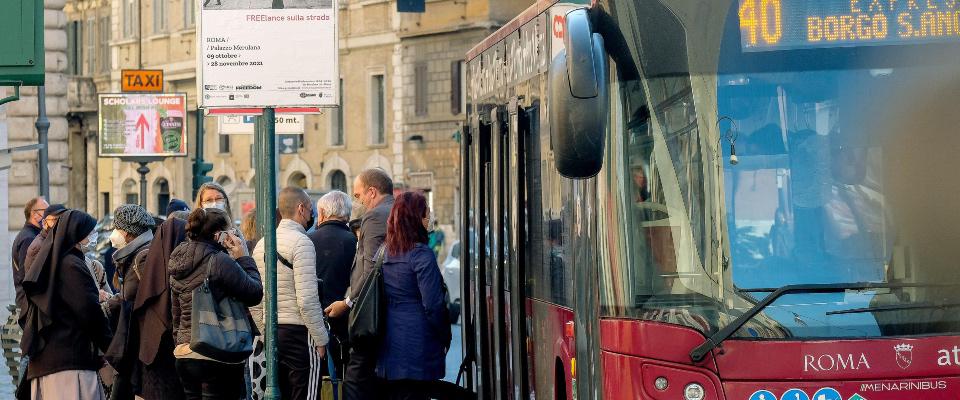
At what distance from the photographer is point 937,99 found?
23.9 feet

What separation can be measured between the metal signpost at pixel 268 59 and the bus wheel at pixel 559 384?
1427 mm

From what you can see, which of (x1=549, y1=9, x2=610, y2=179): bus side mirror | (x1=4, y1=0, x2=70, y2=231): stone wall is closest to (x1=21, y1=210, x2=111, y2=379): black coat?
(x1=549, y1=9, x2=610, y2=179): bus side mirror

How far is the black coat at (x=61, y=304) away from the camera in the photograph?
34.4 ft

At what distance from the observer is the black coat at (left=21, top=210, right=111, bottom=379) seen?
412 inches

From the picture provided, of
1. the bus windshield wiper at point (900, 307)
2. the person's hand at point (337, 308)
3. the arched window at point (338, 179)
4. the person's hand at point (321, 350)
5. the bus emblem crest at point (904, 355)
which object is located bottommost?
the person's hand at point (321, 350)

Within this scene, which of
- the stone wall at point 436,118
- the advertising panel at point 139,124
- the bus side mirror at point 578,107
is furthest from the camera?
the stone wall at point 436,118

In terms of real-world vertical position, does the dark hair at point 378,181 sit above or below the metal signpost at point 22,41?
below

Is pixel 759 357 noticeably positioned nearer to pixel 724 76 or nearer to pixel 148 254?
pixel 724 76

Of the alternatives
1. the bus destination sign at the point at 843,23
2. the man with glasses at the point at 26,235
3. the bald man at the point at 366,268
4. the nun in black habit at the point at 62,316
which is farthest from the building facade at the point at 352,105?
the bus destination sign at the point at 843,23

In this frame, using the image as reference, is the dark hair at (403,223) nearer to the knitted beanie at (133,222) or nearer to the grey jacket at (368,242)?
the grey jacket at (368,242)

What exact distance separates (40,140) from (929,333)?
2406 centimetres

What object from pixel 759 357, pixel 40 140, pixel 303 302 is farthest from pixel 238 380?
pixel 40 140

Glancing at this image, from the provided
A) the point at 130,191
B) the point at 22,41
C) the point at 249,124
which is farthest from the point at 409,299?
the point at 130,191

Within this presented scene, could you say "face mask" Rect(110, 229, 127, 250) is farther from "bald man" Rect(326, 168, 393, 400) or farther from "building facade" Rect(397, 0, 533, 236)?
"building facade" Rect(397, 0, 533, 236)
